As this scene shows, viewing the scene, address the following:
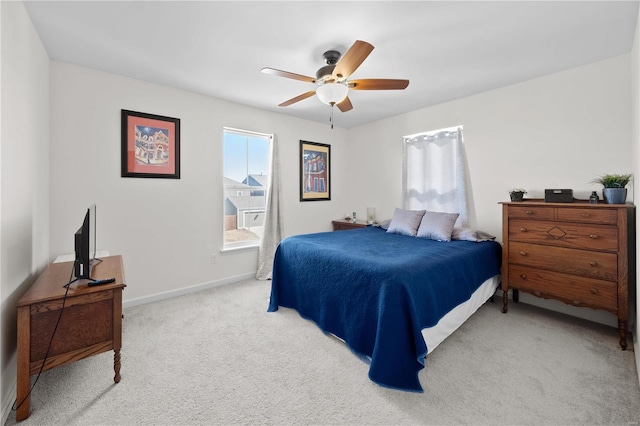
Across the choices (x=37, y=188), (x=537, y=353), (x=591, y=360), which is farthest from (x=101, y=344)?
(x=591, y=360)

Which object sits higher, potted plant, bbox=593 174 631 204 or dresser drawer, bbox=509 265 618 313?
potted plant, bbox=593 174 631 204

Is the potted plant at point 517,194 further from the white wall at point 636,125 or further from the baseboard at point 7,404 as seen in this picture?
the baseboard at point 7,404

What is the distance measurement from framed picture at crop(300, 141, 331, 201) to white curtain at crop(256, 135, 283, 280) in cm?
53

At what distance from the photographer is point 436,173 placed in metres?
3.84

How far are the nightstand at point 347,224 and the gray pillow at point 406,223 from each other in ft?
2.76

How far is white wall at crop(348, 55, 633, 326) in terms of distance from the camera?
2.53 m

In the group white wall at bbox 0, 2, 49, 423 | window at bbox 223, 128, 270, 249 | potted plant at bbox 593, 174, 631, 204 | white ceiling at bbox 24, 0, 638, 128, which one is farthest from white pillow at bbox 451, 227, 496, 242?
white wall at bbox 0, 2, 49, 423

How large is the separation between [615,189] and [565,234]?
50 cm

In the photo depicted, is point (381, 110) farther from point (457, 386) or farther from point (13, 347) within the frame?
point (13, 347)

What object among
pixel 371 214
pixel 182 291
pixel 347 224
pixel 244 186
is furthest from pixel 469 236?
pixel 182 291

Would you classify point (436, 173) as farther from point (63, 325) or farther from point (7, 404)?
point (7, 404)

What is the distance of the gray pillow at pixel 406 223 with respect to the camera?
3.43 meters

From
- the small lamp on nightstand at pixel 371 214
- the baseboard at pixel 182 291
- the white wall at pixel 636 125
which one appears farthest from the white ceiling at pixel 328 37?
→ the baseboard at pixel 182 291

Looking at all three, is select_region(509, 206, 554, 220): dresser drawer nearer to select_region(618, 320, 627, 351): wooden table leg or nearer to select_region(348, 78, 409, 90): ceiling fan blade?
select_region(618, 320, 627, 351): wooden table leg
